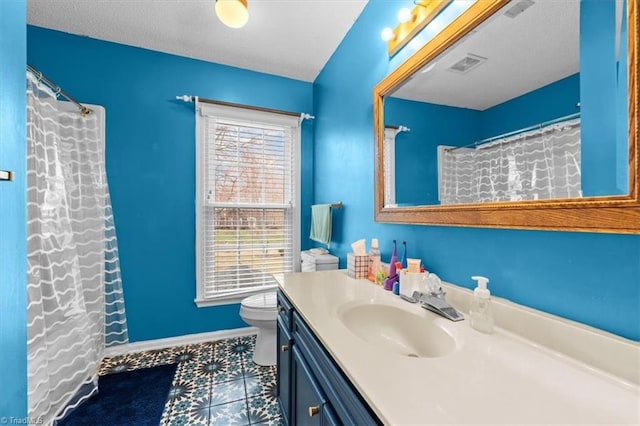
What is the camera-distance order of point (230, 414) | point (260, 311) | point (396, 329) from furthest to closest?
1. point (260, 311)
2. point (230, 414)
3. point (396, 329)

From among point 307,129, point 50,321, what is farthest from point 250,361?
point 307,129

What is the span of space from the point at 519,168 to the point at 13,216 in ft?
5.37

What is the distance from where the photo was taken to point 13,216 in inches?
35.1

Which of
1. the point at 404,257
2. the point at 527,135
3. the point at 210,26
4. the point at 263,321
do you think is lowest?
the point at 263,321

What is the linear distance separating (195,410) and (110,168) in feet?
5.97

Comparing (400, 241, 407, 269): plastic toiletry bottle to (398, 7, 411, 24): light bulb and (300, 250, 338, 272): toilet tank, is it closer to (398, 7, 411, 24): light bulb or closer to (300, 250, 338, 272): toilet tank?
(300, 250, 338, 272): toilet tank

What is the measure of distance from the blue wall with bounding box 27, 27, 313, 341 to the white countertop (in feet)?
6.22

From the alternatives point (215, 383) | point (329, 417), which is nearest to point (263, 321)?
point (215, 383)

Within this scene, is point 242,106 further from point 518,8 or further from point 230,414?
point 230,414

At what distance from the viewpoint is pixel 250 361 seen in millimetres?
2008

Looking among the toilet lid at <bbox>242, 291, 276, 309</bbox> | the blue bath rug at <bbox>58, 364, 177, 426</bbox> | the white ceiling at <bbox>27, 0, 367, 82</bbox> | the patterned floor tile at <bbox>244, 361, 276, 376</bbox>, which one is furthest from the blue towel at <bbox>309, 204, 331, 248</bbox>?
the blue bath rug at <bbox>58, 364, 177, 426</bbox>

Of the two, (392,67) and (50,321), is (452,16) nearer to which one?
(392,67)

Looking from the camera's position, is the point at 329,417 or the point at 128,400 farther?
the point at 128,400

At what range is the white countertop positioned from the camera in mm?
492
